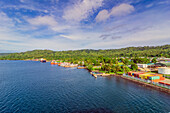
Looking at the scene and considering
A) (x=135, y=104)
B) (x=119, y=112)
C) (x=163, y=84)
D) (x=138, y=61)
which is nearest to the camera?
(x=119, y=112)

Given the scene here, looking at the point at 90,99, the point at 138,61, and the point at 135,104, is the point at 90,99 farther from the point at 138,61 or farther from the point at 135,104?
the point at 138,61

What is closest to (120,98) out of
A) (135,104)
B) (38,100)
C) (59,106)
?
(135,104)

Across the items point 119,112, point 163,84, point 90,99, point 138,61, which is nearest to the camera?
point 119,112

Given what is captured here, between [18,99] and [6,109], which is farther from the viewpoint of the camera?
[18,99]

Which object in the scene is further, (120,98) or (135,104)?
(120,98)

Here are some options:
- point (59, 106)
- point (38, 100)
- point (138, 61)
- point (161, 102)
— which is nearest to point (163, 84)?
point (161, 102)

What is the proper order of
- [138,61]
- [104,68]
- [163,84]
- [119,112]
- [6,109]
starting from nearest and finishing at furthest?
[119,112]
[6,109]
[163,84]
[104,68]
[138,61]

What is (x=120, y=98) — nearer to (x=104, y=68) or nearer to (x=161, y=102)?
(x=161, y=102)

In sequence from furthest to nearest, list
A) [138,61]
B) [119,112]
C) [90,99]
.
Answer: [138,61], [90,99], [119,112]
